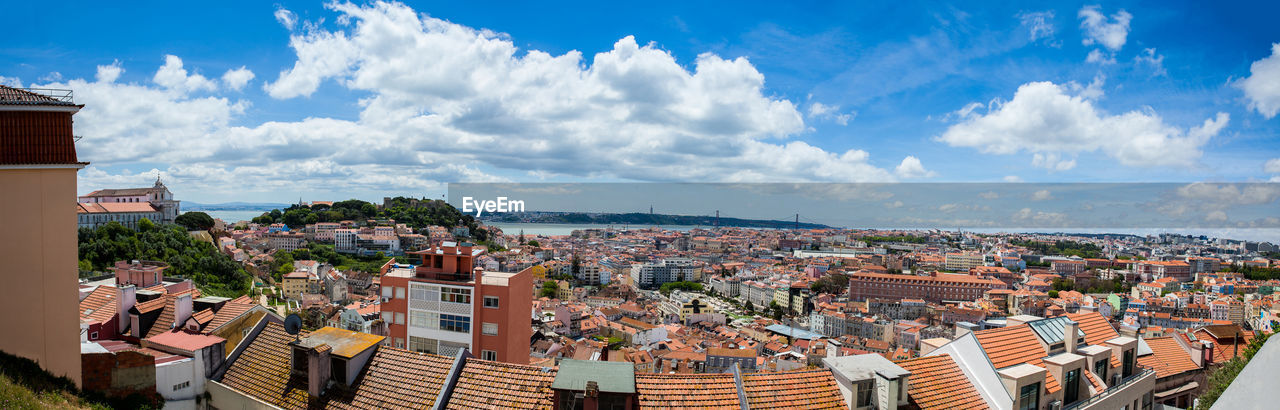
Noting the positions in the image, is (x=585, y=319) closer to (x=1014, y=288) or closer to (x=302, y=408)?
(x=302, y=408)

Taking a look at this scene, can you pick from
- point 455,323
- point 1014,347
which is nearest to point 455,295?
point 455,323

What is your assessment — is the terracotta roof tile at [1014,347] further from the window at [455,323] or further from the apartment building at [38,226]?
the apartment building at [38,226]

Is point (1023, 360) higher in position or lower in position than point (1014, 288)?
higher

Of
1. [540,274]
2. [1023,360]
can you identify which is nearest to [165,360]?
[1023,360]

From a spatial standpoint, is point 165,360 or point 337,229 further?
point 337,229

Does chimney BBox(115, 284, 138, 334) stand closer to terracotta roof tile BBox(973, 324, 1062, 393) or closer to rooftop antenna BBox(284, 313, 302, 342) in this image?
rooftop antenna BBox(284, 313, 302, 342)

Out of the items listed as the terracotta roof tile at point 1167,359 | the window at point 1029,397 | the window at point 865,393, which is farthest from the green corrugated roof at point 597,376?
the terracotta roof tile at point 1167,359
